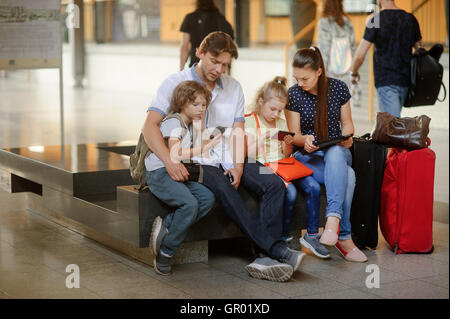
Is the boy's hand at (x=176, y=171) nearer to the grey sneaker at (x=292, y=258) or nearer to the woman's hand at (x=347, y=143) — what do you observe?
the grey sneaker at (x=292, y=258)

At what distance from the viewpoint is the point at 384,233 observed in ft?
14.6

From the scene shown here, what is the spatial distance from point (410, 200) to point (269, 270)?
0.98 metres

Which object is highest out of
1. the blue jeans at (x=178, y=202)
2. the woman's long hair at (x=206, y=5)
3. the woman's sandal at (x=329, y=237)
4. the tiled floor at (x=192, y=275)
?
the woman's long hair at (x=206, y=5)

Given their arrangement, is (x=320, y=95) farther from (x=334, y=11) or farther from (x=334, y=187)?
(x=334, y=11)

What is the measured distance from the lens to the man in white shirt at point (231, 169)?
391 cm

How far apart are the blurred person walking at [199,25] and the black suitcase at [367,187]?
3328mm

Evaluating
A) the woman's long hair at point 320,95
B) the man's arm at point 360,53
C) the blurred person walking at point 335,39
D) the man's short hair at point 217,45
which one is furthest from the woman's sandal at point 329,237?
the blurred person walking at point 335,39

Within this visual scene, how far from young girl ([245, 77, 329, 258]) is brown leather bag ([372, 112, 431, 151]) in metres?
0.53

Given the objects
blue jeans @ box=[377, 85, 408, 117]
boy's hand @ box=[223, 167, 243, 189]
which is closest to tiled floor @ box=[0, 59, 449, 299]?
boy's hand @ box=[223, 167, 243, 189]

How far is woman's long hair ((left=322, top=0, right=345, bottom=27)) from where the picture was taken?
7.07 m

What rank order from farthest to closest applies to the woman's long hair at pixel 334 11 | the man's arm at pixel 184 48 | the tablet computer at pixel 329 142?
the man's arm at pixel 184 48, the woman's long hair at pixel 334 11, the tablet computer at pixel 329 142

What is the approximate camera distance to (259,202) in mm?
4148

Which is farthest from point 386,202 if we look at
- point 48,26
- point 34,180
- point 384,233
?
point 48,26

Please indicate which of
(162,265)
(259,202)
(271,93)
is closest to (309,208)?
(259,202)
